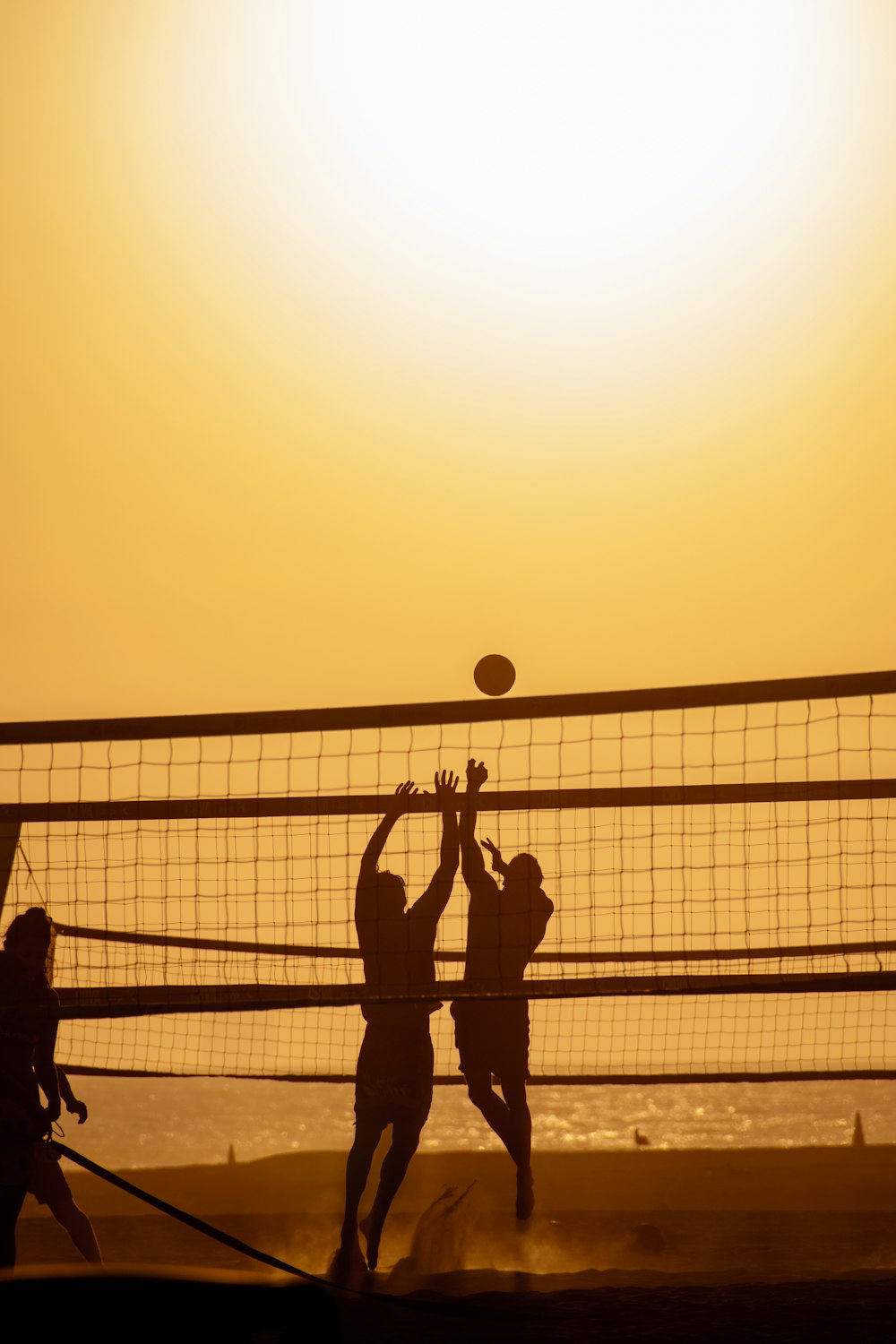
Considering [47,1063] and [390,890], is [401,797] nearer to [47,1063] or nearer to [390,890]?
[390,890]

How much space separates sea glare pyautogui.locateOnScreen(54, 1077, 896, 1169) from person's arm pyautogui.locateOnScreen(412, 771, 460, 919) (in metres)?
17.4

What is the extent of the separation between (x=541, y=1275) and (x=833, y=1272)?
1.43 m

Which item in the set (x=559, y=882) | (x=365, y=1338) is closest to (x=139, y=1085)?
(x=559, y=882)

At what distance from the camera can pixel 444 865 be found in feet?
18.4

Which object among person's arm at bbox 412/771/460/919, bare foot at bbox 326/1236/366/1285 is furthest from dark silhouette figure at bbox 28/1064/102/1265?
person's arm at bbox 412/771/460/919

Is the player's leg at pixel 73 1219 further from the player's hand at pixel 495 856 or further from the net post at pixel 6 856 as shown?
the player's hand at pixel 495 856

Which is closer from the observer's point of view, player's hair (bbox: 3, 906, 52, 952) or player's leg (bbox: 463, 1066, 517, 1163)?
player's hair (bbox: 3, 906, 52, 952)

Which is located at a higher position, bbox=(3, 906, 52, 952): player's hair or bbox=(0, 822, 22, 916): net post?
bbox=(0, 822, 22, 916): net post

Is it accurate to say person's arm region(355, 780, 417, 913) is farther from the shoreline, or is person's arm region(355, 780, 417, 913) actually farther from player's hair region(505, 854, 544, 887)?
the shoreline

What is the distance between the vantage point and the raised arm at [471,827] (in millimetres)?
5703

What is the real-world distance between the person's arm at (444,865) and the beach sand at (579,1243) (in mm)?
1595

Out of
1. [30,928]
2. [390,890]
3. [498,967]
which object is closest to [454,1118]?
[498,967]

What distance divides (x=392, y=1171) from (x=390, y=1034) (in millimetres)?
662

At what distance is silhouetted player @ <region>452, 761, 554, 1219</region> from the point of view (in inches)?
226
